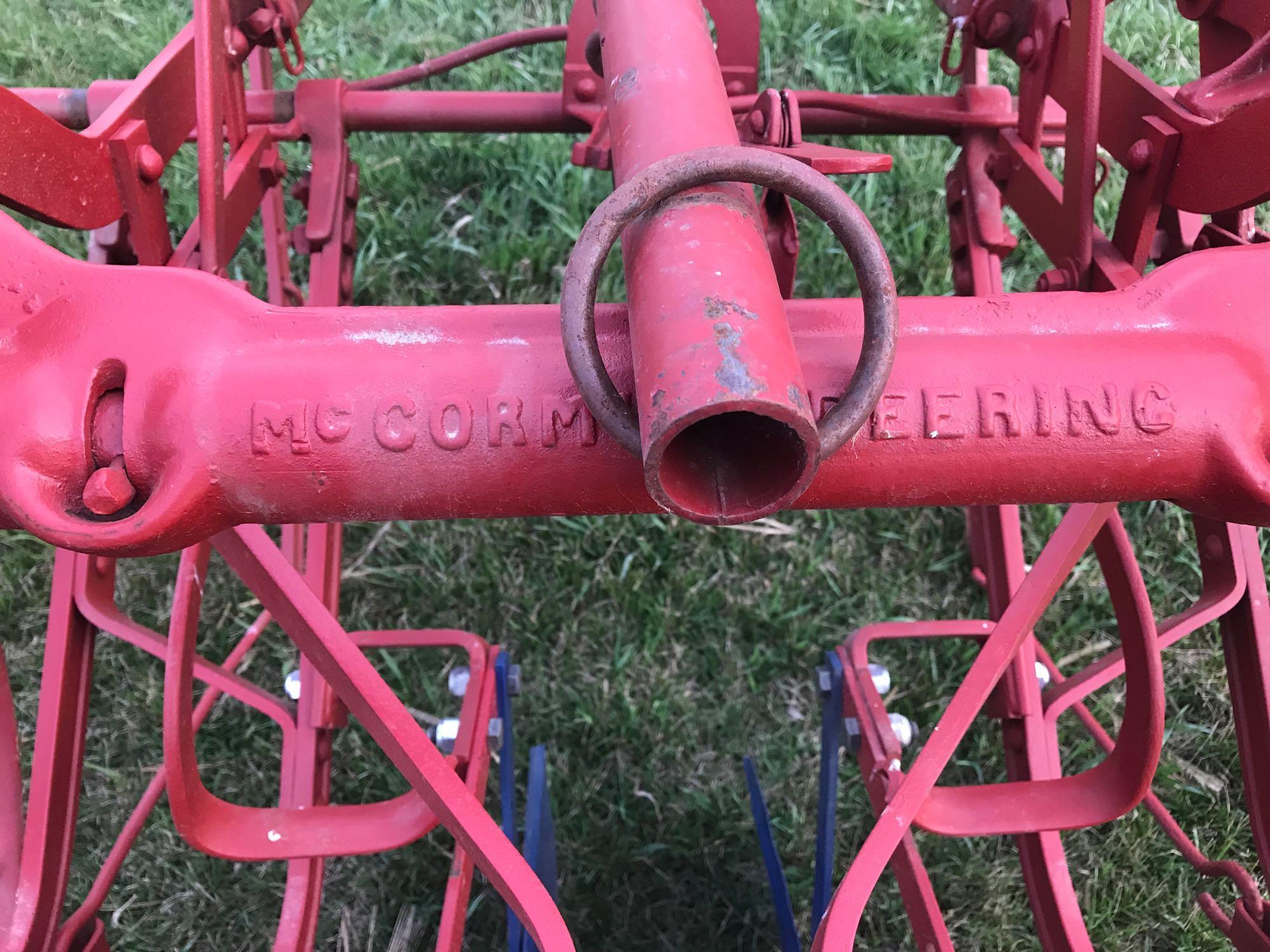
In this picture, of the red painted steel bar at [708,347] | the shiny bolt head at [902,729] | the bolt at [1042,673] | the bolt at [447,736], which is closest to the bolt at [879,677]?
the shiny bolt head at [902,729]

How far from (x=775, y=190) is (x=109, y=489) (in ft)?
1.91

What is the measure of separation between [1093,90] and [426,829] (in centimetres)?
131

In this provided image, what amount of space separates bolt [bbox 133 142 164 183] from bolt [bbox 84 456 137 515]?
0.52 metres

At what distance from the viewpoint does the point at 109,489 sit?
2.40 feet

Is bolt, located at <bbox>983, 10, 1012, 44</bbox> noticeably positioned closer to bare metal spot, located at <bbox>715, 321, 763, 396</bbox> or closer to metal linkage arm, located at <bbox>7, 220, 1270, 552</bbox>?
metal linkage arm, located at <bbox>7, 220, 1270, 552</bbox>

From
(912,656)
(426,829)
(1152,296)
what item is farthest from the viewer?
(912,656)

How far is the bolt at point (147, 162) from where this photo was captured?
1092 mm

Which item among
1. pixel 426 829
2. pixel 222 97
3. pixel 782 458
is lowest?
pixel 426 829

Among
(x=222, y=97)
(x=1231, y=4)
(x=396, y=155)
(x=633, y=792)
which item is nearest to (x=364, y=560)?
(x=633, y=792)

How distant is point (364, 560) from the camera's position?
2.35 metres

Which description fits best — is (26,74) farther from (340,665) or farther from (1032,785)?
(1032,785)

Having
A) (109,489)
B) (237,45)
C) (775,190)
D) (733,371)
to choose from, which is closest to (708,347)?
(733,371)

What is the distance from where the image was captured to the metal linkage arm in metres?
0.75

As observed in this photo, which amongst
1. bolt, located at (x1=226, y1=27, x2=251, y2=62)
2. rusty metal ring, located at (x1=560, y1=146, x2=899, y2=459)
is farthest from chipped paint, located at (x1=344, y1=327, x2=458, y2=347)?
bolt, located at (x1=226, y1=27, x2=251, y2=62)
